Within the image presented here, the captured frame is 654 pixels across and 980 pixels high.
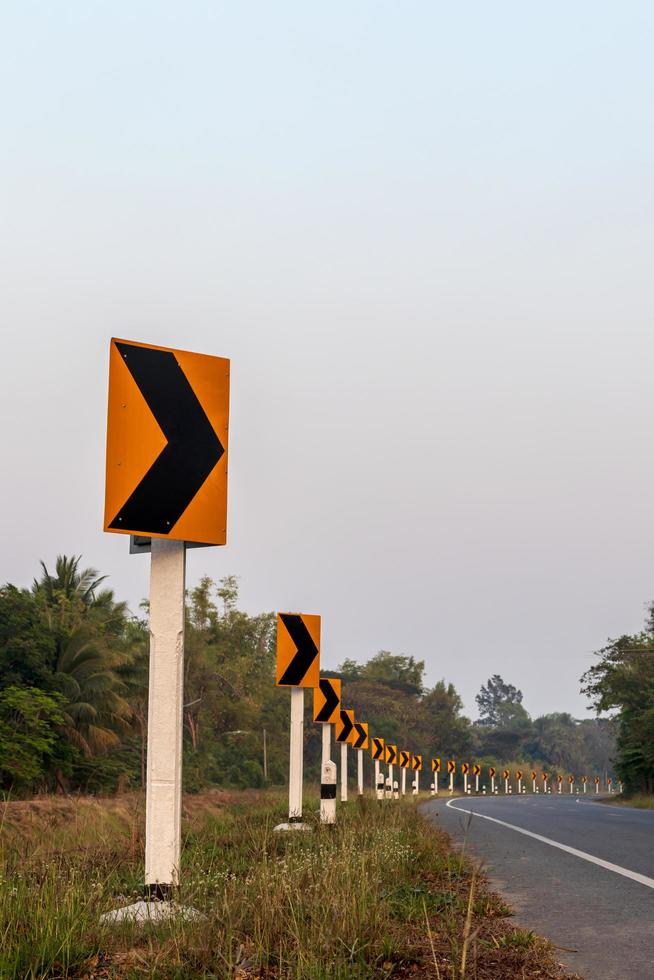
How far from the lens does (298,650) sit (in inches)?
537

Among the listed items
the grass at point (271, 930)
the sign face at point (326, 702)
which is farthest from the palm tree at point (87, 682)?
the grass at point (271, 930)

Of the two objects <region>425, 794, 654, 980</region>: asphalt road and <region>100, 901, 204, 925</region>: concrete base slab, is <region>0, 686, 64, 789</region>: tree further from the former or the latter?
<region>100, 901, 204, 925</region>: concrete base slab

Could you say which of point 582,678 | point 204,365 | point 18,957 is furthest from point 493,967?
point 582,678

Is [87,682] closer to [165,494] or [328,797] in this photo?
[328,797]

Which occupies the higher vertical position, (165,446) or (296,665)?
(165,446)

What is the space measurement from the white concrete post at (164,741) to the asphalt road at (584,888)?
5.66 ft

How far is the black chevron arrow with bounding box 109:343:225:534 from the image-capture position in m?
6.36

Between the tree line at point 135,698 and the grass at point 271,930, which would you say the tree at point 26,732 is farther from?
the grass at point 271,930

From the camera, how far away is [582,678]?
2338 inches

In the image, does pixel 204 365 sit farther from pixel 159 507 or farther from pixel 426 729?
pixel 426 729

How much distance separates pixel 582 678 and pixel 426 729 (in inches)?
1914

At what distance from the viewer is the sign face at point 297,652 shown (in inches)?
533

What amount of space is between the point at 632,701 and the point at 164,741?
5398cm

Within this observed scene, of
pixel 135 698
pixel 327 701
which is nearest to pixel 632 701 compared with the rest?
pixel 135 698
